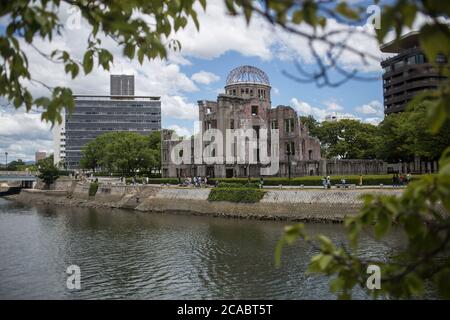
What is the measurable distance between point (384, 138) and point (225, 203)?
39.1 meters

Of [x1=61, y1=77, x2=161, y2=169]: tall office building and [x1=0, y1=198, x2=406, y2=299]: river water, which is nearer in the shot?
[x1=0, y1=198, x2=406, y2=299]: river water

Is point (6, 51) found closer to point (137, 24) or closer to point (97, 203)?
point (137, 24)

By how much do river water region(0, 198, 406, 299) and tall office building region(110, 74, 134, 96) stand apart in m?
162

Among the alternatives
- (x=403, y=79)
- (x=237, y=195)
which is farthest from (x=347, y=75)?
(x=403, y=79)

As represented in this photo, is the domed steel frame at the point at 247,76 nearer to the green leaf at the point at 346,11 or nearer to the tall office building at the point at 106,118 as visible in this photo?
the green leaf at the point at 346,11

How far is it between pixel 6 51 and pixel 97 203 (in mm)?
67210

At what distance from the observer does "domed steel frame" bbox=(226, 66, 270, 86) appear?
8495cm

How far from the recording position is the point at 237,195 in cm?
4962

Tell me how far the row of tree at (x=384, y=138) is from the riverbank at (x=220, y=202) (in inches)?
492

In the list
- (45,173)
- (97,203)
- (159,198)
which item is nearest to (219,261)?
(159,198)
